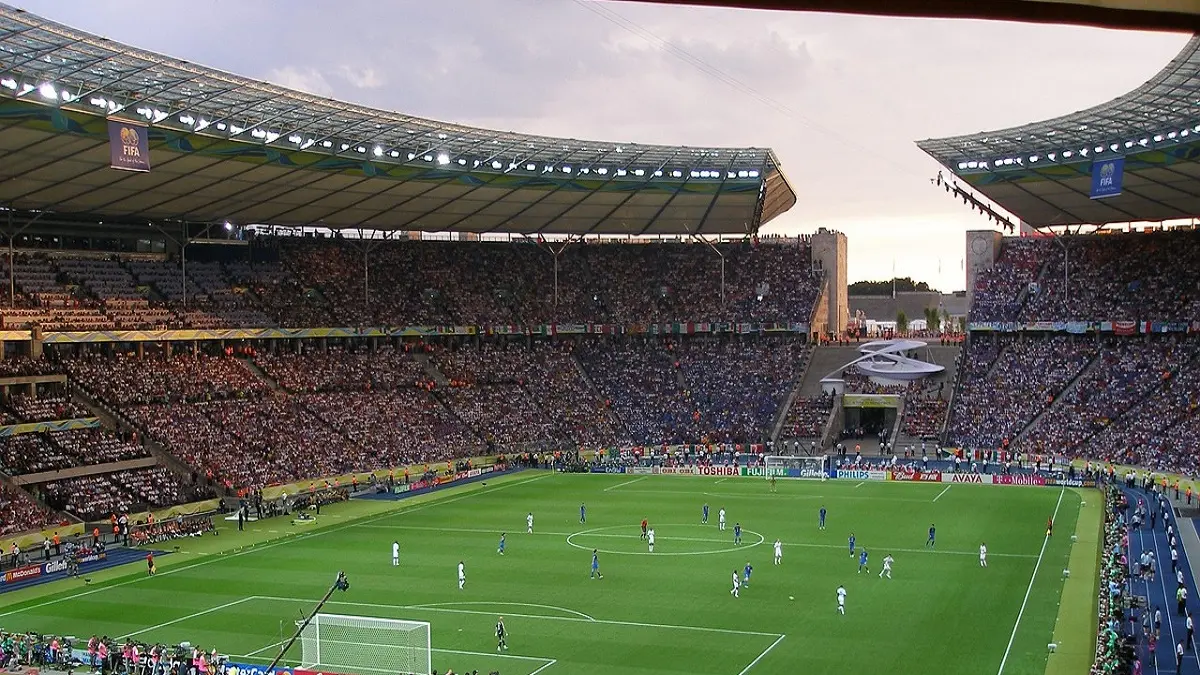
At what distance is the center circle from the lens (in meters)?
45.8

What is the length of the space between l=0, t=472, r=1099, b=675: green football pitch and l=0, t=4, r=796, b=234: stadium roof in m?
18.2

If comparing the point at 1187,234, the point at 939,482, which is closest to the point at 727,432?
the point at 939,482

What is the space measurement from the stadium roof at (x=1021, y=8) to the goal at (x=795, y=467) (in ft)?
211

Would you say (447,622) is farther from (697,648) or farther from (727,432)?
(727,432)

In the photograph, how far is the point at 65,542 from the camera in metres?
47.5

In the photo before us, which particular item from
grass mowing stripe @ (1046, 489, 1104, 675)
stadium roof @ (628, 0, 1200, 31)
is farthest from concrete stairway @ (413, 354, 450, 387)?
stadium roof @ (628, 0, 1200, 31)

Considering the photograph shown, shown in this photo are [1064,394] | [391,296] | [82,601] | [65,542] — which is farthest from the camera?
[391,296]

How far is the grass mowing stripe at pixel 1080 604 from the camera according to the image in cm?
3005

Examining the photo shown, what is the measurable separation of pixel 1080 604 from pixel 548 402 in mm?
48610

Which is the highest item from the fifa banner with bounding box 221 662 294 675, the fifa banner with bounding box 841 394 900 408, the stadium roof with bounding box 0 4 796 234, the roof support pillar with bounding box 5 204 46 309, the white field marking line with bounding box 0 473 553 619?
the stadium roof with bounding box 0 4 796 234

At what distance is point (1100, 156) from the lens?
64375 millimetres

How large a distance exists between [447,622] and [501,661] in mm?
4603

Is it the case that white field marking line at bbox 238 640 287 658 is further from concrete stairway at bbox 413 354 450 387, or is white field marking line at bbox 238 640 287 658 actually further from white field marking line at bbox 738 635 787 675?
concrete stairway at bbox 413 354 450 387

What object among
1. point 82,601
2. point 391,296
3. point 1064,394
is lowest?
point 82,601
